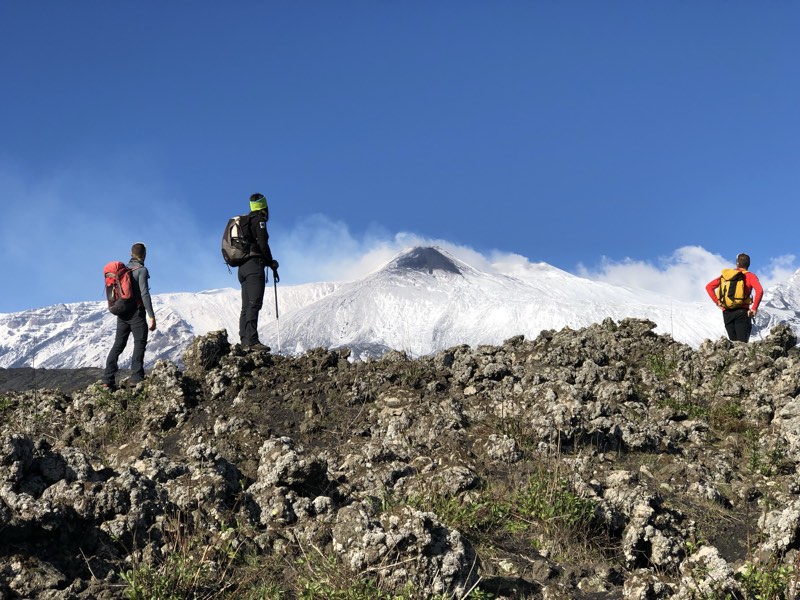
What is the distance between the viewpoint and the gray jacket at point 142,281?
41.0 feet

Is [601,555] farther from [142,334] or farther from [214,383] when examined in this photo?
[142,334]

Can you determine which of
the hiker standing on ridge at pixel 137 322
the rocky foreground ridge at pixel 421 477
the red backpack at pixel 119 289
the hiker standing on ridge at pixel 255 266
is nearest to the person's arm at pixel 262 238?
the hiker standing on ridge at pixel 255 266

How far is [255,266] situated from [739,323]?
361 inches

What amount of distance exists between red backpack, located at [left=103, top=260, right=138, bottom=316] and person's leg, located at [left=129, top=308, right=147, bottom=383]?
0.18m

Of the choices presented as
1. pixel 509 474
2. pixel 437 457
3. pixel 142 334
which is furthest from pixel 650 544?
pixel 142 334

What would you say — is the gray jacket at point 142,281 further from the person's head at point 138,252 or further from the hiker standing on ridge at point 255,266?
the hiker standing on ridge at point 255,266

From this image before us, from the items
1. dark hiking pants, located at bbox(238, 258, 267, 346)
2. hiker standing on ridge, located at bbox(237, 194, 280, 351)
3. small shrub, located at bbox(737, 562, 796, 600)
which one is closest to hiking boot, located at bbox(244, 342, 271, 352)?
hiker standing on ridge, located at bbox(237, 194, 280, 351)

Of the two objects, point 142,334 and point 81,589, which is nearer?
point 81,589

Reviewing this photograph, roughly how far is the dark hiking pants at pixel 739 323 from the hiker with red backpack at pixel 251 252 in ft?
28.5

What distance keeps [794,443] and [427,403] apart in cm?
459

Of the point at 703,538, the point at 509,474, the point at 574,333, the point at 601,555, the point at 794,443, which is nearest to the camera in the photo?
the point at 601,555

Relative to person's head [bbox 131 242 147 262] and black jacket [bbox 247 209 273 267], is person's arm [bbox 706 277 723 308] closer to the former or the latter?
black jacket [bbox 247 209 273 267]

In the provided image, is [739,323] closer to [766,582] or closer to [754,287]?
[754,287]

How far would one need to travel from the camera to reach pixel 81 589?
190 inches
